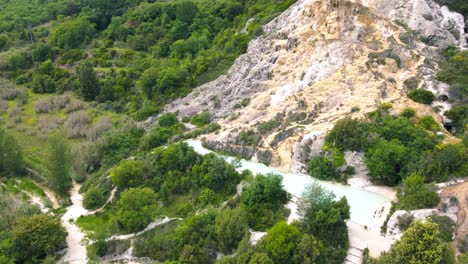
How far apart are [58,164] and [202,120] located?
15.9 m

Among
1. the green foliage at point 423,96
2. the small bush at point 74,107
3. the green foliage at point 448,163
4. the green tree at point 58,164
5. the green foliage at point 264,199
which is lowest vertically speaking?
the small bush at point 74,107

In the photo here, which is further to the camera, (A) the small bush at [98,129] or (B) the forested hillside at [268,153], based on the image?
(A) the small bush at [98,129]

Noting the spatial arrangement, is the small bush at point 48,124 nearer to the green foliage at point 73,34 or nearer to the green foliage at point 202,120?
the green foliage at point 202,120

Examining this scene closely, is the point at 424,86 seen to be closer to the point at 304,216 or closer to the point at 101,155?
the point at 304,216

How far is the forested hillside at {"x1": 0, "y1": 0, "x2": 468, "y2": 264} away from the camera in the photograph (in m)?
27.0

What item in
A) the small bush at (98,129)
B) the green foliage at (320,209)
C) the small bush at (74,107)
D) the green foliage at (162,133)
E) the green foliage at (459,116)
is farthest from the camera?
the small bush at (74,107)

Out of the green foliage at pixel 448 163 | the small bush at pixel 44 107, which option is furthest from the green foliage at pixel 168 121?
the green foliage at pixel 448 163

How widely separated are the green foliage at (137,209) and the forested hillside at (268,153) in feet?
0.39

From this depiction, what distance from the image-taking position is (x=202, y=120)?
4666 centimetres

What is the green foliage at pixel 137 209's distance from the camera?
3341cm

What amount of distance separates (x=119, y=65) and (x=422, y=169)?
57241 millimetres

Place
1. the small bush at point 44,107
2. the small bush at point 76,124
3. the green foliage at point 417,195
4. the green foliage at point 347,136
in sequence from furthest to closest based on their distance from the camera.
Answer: the small bush at point 44,107 → the small bush at point 76,124 → the green foliage at point 347,136 → the green foliage at point 417,195

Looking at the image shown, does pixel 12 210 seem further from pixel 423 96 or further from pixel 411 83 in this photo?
pixel 411 83

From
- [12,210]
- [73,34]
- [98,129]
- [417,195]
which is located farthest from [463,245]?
[73,34]
